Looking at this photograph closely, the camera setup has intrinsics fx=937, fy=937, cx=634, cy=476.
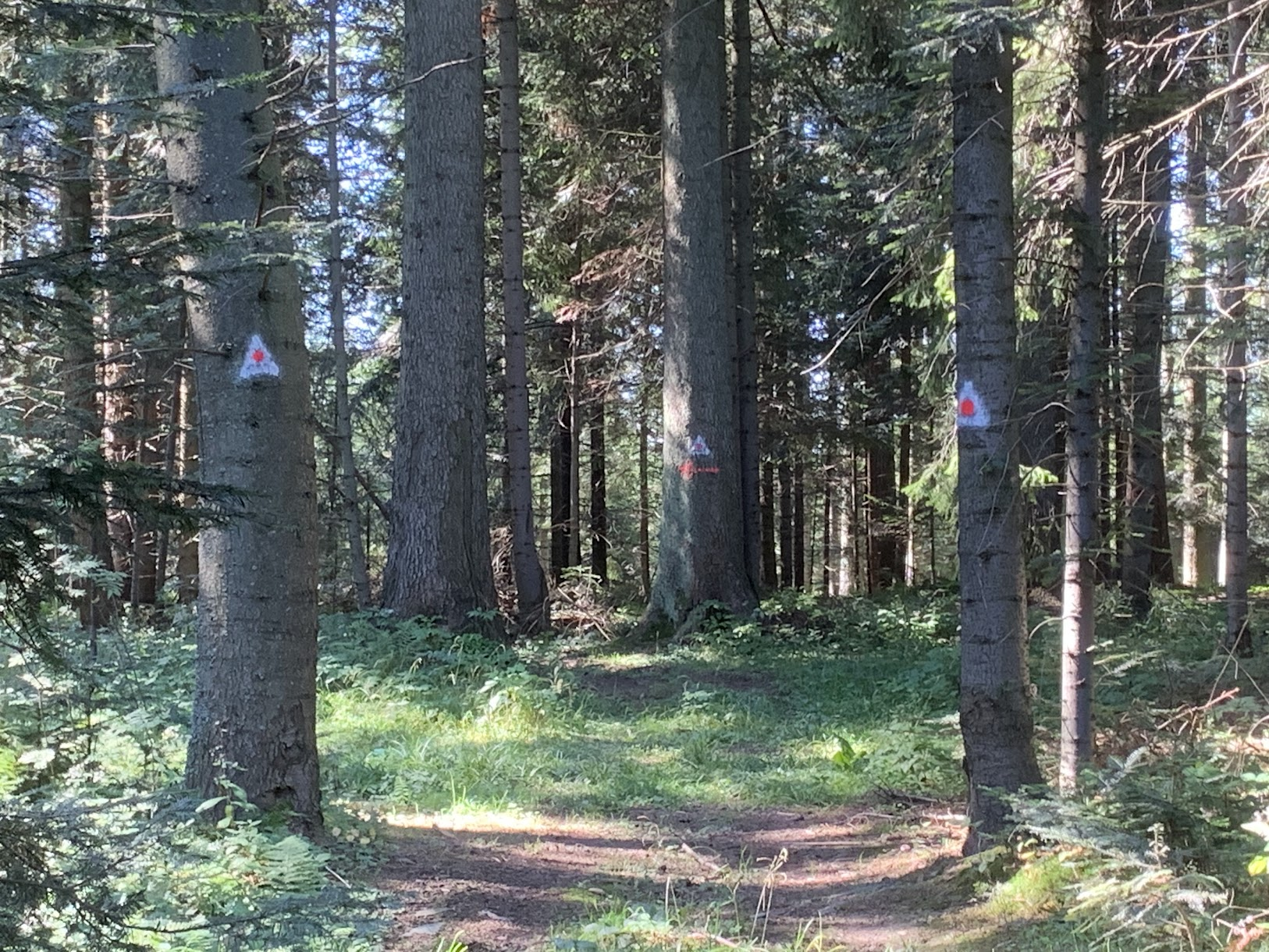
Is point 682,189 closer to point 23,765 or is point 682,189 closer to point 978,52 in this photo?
point 978,52

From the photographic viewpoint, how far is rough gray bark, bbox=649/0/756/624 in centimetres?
1108

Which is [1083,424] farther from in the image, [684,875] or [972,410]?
[684,875]

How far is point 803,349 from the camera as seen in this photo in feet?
54.5

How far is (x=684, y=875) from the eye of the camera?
16.0 feet

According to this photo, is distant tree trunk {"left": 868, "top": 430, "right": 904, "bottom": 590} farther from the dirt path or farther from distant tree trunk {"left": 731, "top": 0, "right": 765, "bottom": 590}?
the dirt path

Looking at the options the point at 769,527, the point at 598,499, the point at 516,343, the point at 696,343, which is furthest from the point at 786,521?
the point at 516,343

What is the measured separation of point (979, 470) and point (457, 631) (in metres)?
6.32

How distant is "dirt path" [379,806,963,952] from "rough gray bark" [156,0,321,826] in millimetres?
909

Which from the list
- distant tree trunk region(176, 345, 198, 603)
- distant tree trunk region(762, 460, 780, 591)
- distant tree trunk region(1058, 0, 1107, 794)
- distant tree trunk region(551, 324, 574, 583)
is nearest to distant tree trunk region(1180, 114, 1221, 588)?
distant tree trunk region(1058, 0, 1107, 794)

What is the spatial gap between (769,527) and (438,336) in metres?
12.6

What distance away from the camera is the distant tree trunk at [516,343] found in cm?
1158

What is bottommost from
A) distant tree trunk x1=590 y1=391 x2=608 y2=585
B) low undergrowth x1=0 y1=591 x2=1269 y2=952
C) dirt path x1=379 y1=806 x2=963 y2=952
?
dirt path x1=379 y1=806 x2=963 y2=952

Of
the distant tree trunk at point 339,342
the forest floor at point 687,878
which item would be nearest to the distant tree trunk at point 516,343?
the distant tree trunk at point 339,342

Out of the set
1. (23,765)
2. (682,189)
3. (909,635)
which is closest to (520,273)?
(682,189)
